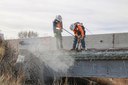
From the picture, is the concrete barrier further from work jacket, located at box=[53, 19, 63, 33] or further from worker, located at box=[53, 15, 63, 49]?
work jacket, located at box=[53, 19, 63, 33]

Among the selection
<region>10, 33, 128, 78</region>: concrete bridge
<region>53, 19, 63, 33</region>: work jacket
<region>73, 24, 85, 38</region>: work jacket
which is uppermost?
<region>53, 19, 63, 33</region>: work jacket

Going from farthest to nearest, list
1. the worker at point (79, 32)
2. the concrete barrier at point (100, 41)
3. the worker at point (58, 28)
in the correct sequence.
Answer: the concrete barrier at point (100, 41) → the worker at point (58, 28) → the worker at point (79, 32)

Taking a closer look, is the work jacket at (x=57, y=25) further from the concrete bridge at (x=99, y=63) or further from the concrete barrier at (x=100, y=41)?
the concrete bridge at (x=99, y=63)

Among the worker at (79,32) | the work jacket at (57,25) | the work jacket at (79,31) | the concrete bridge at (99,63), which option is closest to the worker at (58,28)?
the work jacket at (57,25)

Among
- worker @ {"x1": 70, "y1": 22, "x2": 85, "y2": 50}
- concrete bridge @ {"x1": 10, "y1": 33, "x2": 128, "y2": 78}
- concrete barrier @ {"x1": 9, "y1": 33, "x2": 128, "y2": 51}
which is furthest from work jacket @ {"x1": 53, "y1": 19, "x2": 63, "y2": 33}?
concrete bridge @ {"x1": 10, "y1": 33, "x2": 128, "y2": 78}

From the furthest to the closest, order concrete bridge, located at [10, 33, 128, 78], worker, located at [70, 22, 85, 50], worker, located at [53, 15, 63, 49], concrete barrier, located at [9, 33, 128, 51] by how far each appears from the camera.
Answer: concrete barrier, located at [9, 33, 128, 51], worker, located at [53, 15, 63, 49], worker, located at [70, 22, 85, 50], concrete bridge, located at [10, 33, 128, 78]

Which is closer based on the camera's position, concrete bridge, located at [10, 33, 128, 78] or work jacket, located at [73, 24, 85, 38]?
concrete bridge, located at [10, 33, 128, 78]

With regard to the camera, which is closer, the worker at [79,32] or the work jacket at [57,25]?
the worker at [79,32]

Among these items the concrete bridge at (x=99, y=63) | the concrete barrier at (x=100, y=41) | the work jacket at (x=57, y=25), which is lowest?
the concrete bridge at (x=99, y=63)

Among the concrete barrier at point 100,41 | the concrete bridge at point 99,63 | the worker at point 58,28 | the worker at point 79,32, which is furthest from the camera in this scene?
the concrete barrier at point 100,41

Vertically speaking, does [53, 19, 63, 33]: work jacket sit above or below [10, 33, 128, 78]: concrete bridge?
above

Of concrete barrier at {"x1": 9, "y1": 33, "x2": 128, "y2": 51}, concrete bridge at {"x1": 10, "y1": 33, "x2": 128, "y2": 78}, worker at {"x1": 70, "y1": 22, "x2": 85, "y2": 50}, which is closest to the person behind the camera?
concrete bridge at {"x1": 10, "y1": 33, "x2": 128, "y2": 78}

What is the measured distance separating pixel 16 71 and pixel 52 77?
1926mm

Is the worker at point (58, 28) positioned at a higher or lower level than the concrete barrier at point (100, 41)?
higher
